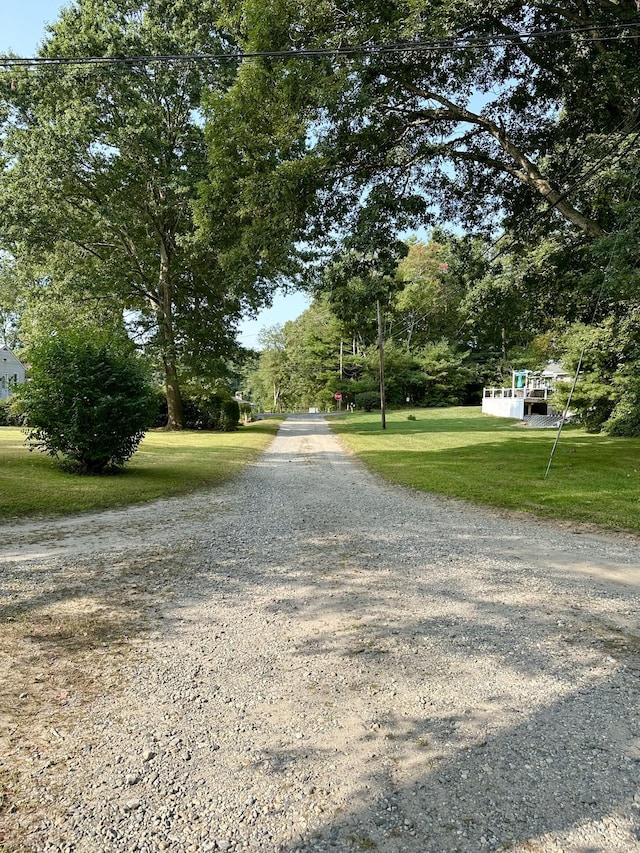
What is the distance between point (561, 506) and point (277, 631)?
5916mm

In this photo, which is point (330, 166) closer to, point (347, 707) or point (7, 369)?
point (347, 707)

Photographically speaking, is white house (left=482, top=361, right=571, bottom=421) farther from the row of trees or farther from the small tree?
the small tree

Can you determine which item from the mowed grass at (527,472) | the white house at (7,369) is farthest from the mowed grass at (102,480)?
the white house at (7,369)

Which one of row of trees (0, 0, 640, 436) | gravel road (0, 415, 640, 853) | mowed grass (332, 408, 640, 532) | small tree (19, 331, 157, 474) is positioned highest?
row of trees (0, 0, 640, 436)

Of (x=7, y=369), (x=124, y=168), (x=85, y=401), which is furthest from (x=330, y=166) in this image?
(x=7, y=369)

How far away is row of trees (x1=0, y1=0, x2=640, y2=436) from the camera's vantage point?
895cm

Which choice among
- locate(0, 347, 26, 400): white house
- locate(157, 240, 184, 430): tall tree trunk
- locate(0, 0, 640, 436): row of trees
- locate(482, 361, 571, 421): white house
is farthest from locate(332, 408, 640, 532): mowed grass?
locate(0, 347, 26, 400): white house

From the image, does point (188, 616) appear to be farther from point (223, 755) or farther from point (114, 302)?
point (114, 302)

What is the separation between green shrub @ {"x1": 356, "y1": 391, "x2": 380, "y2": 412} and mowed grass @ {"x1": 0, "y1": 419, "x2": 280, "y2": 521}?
32311 mm

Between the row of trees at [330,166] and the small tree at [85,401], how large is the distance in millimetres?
3200

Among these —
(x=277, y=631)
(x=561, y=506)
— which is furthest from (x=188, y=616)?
(x=561, y=506)

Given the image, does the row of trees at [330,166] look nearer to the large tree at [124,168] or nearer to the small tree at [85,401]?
the large tree at [124,168]

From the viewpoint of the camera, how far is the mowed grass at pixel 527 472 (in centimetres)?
792

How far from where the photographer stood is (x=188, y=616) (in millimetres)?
3789
